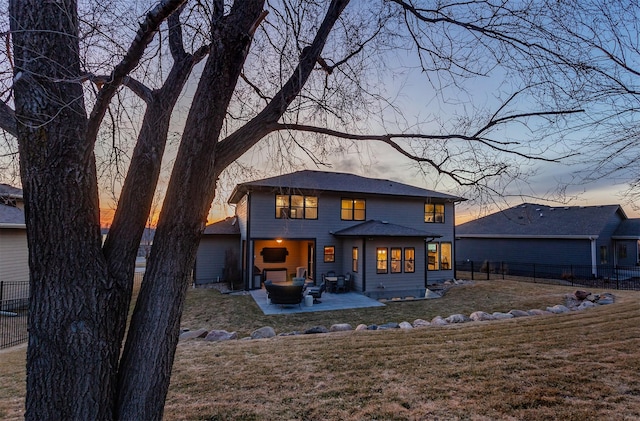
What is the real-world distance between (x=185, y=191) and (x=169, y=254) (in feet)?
1.44

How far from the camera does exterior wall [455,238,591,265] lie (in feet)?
66.1

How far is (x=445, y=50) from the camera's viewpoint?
386 centimetres

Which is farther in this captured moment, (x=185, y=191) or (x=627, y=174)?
(x=627, y=174)

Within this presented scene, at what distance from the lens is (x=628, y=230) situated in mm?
21453

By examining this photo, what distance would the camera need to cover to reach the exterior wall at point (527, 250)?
20.2 metres

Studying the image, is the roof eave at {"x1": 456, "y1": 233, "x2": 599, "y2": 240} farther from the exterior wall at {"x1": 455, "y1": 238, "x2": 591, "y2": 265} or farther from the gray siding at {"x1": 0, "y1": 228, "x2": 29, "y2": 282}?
the gray siding at {"x1": 0, "y1": 228, "x2": 29, "y2": 282}

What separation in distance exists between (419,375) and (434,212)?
598 inches

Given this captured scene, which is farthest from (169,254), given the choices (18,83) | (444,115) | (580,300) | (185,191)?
(580,300)

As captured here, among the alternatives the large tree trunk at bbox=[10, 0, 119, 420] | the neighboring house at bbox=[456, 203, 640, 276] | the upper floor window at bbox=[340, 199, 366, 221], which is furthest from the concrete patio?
the neighboring house at bbox=[456, 203, 640, 276]

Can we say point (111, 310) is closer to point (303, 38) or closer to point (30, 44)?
point (30, 44)

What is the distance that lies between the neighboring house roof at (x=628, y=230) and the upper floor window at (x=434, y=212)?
43.2ft

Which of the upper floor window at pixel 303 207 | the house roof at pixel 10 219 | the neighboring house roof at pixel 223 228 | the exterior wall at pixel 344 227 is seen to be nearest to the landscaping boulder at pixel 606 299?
the exterior wall at pixel 344 227

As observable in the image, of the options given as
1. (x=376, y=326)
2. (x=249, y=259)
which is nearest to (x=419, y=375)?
(x=376, y=326)

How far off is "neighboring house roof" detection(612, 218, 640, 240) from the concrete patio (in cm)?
1961
